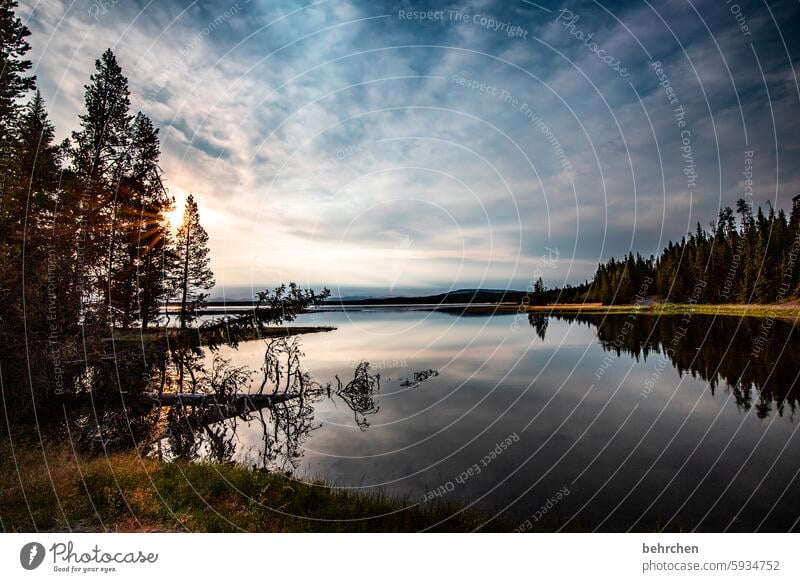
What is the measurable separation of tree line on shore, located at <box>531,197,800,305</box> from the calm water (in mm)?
12253

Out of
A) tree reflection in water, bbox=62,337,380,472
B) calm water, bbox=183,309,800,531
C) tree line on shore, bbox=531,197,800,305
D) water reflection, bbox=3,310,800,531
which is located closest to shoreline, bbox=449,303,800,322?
tree line on shore, bbox=531,197,800,305

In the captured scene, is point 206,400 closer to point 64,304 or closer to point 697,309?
point 64,304

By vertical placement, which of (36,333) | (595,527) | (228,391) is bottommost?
(595,527)

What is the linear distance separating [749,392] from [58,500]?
2539cm

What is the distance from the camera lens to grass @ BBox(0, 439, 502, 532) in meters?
6.10

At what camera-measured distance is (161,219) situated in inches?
1045

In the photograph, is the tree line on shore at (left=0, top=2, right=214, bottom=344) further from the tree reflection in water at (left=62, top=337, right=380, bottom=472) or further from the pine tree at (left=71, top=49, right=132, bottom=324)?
the tree reflection in water at (left=62, top=337, right=380, bottom=472)

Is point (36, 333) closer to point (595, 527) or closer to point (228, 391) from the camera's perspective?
point (228, 391)

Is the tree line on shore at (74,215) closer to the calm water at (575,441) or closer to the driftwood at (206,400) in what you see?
the driftwood at (206,400)

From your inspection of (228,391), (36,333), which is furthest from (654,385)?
(36,333)

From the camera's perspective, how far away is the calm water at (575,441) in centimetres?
906

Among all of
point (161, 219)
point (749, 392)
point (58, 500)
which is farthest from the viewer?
point (161, 219)

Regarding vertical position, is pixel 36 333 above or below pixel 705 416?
above
